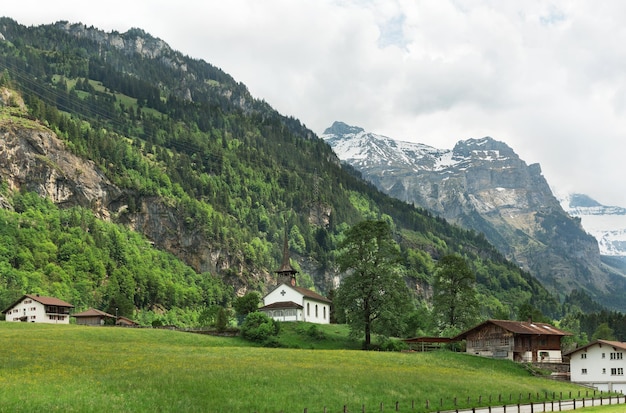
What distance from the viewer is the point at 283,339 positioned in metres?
94.0

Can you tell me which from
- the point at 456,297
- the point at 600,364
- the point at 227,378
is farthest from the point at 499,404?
the point at 456,297

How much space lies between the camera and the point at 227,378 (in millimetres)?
51281

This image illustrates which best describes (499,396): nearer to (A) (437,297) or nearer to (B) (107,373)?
(B) (107,373)

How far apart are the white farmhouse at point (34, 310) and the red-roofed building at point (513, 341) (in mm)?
77713

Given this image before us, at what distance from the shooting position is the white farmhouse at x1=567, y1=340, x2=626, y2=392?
81812mm

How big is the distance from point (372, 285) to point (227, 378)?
42199 millimetres

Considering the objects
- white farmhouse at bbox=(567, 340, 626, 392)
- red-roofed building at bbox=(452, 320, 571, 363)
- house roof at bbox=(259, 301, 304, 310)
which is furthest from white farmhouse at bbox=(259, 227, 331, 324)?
white farmhouse at bbox=(567, 340, 626, 392)

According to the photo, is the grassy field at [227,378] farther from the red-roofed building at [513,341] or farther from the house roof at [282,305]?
the house roof at [282,305]

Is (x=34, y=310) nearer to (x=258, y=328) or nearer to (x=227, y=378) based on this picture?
(x=258, y=328)

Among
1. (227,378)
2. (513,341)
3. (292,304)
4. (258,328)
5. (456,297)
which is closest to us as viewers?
(227,378)

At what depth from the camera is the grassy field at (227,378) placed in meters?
43.6

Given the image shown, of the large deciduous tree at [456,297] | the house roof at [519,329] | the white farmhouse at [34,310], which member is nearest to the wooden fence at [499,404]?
the house roof at [519,329]

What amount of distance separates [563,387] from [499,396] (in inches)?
666

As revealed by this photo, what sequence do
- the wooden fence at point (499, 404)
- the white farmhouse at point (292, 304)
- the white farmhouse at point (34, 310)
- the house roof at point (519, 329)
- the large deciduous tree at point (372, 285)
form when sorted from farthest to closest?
the white farmhouse at point (34, 310) < the white farmhouse at point (292, 304) < the large deciduous tree at point (372, 285) < the house roof at point (519, 329) < the wooden fence at point (499, 404)
